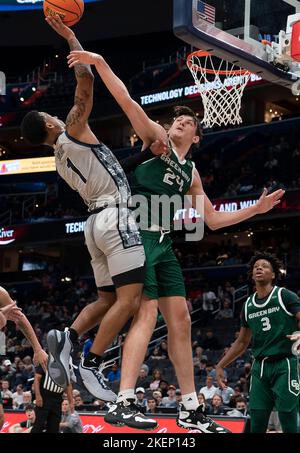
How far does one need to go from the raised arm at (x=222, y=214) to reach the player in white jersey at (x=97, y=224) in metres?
0.59

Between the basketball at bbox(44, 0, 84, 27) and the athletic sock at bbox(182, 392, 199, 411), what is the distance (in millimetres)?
2942

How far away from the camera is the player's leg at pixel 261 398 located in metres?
7.32

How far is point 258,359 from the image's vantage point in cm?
751

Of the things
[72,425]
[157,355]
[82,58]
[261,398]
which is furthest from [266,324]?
[157,355]

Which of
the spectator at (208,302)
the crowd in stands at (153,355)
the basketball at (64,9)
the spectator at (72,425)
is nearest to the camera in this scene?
the basketball at (64,9)

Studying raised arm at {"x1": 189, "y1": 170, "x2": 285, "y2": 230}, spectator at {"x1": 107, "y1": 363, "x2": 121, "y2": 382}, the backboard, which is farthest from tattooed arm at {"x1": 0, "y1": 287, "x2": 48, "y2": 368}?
spectator at {"x1": 107, "y1": 363, "x2": 121, "y2": 382}

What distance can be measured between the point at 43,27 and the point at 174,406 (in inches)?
852

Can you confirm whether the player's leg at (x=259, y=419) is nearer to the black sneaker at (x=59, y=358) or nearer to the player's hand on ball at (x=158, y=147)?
the black sneaker at (x=59, y=358)

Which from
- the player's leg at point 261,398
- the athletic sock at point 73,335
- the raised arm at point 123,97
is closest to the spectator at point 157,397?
the player's leg at point 261,398

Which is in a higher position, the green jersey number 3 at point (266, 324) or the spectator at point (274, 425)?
the green jersey number 3 at point (266, 324)

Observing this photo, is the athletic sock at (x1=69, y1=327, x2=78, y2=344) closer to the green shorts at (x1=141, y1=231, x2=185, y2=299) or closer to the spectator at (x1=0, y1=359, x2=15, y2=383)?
the green shorts at (x1=141, y1=231, x2=185, y2=299)

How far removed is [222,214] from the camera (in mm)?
6480

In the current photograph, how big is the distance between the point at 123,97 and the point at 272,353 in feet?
9.62

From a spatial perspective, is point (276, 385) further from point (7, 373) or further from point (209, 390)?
point (7, 373)
